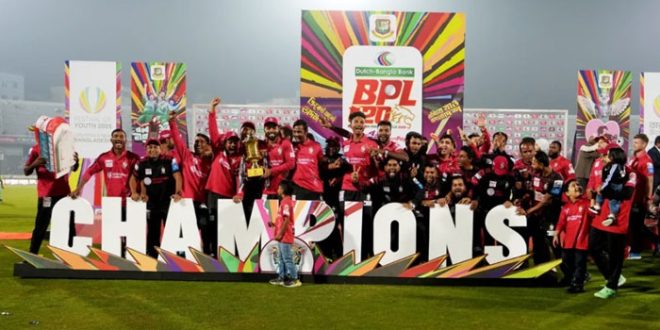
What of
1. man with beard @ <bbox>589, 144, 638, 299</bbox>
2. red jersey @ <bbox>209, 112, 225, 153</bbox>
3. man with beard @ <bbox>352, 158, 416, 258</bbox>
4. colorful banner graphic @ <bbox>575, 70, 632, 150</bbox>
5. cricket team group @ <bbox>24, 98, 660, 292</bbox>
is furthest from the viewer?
colorful banner graphic @ <bbox>575, 70, 632, 150</bbox>

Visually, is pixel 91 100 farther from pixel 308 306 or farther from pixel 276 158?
pixel 308 306

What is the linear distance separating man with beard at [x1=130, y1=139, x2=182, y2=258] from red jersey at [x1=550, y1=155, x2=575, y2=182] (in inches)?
169

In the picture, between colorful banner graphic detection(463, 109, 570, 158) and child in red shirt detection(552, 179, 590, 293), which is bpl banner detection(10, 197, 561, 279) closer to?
child in red shirt detection(552, 179, 590, 293)

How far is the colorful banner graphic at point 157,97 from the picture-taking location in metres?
12.9

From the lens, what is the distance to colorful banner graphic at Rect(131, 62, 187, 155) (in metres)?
12.9

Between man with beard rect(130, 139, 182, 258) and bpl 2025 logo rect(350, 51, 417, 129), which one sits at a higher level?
bpl 2025 logo rect(350, 51, 417, 129)

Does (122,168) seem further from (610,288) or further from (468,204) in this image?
(610,288)

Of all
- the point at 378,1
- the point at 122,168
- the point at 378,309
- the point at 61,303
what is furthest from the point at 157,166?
the point at 378,1

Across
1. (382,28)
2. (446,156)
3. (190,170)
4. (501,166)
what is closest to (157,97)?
(382,28)

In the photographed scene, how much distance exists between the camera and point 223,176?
7723 millimetres

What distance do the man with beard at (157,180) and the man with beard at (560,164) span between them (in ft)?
14.1

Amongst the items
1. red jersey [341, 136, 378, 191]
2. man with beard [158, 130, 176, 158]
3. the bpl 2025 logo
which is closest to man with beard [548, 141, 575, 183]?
red jersey [341, 136, 378, 191]

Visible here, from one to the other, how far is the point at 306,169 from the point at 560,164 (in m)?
3.00

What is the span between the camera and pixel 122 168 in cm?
775
